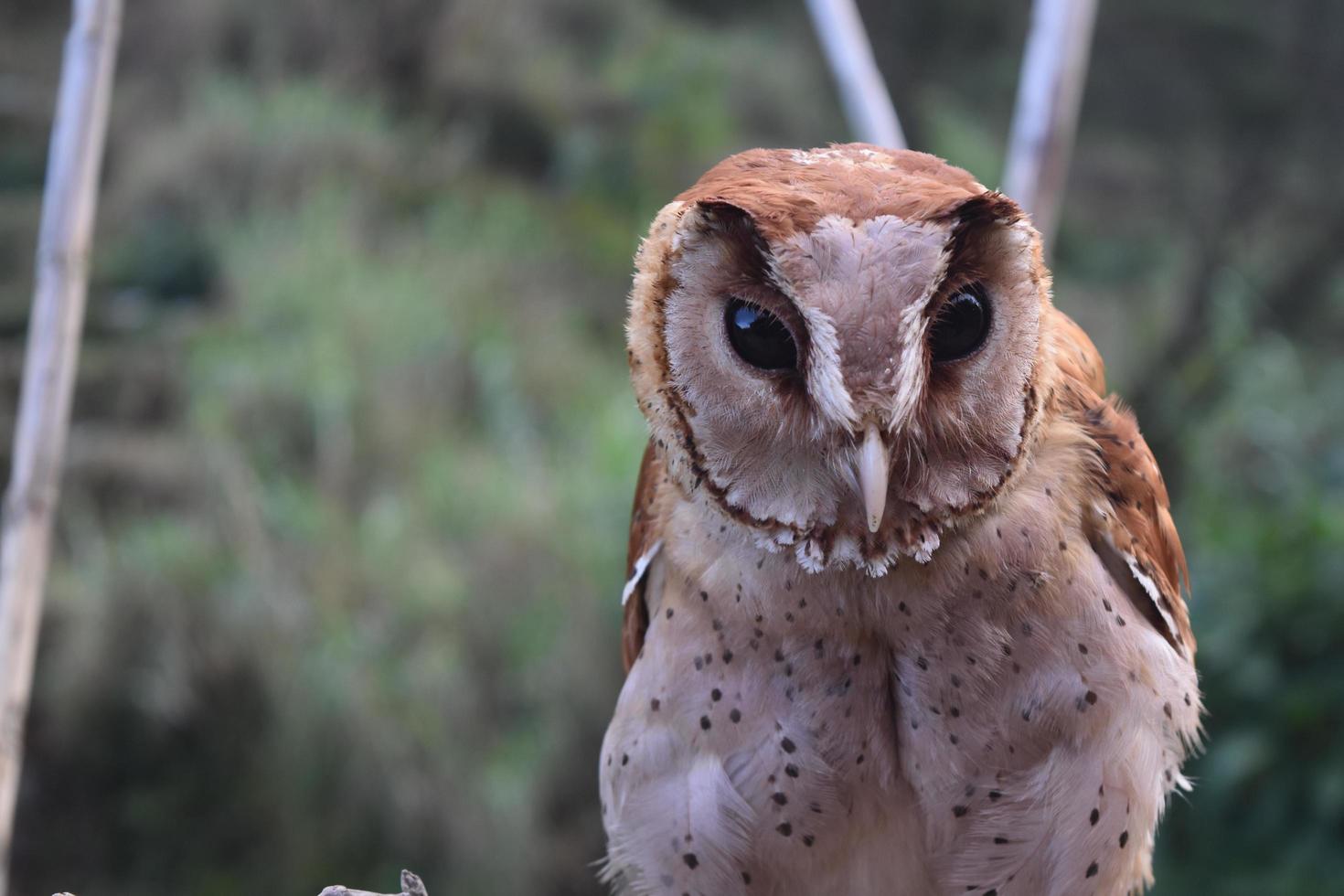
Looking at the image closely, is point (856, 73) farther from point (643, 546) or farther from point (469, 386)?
point (469, 386)

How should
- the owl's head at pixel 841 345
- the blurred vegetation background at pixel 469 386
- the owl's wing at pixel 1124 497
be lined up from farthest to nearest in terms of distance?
the blurred vegetation background at pixel 469 386 → the owl's wing at pixel 1124 497 → the owl's head at pixel 841 345

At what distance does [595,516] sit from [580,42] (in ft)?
15.9

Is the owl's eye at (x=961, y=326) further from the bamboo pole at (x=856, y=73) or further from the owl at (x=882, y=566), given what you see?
the bamboo pole at (x=856, y=73)

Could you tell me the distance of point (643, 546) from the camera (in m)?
1.57

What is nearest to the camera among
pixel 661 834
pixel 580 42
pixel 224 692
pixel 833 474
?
pixel 833 474

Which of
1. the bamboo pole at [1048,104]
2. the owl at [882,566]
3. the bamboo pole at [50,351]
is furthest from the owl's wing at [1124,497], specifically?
the bamboo pole at [50,351]

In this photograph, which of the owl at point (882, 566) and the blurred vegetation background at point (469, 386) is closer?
the owl at point (882, 566)

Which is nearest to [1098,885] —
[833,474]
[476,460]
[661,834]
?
[661,834]

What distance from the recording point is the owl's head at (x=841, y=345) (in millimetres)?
1044

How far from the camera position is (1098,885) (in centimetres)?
140

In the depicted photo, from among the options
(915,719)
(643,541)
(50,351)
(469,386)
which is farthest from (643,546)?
(469,386)

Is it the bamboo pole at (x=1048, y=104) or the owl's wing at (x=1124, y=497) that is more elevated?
the bamboo pole at (x=1048, y=104)

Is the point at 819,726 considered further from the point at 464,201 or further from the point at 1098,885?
the point at 464,201

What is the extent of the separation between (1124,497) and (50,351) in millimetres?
1385
